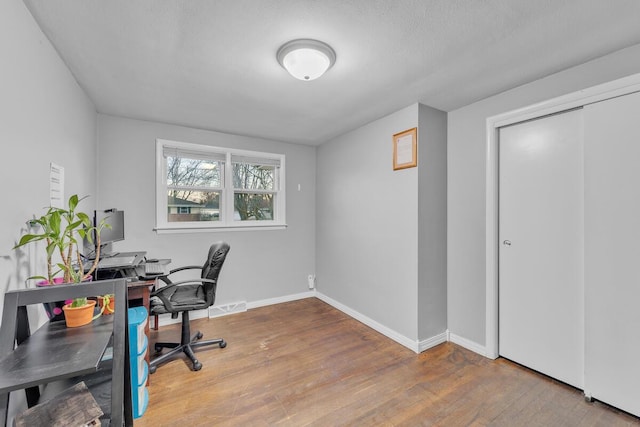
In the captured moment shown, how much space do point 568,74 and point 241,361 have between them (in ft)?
11.5

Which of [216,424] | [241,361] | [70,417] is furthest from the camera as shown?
[241,361]

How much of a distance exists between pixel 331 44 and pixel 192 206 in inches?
104

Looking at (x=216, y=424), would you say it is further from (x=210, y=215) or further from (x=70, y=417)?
(x=210, y=215)

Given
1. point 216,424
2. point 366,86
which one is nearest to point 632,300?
point 366,86

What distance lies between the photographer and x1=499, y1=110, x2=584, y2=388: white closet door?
6.68ft

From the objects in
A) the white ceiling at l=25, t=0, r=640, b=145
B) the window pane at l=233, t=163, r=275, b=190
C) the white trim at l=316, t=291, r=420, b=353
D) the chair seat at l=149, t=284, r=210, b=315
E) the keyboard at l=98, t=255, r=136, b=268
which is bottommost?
the white trim at l=316, t=291, r=420, b=353

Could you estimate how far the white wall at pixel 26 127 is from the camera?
1.23 m

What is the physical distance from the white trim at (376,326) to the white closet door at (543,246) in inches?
30.8

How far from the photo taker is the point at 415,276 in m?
2.63

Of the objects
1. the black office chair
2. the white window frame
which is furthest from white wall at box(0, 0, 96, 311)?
the white window frame

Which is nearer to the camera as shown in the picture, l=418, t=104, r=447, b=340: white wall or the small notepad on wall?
the small notepad on wall

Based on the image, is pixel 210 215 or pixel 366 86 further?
pixel 210 215

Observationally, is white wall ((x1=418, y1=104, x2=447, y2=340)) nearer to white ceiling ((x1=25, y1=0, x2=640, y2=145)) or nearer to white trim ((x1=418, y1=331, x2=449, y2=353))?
white trim ((x1=418, y1=331, x2=449, y2=353))

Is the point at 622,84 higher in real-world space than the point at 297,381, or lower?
higher
